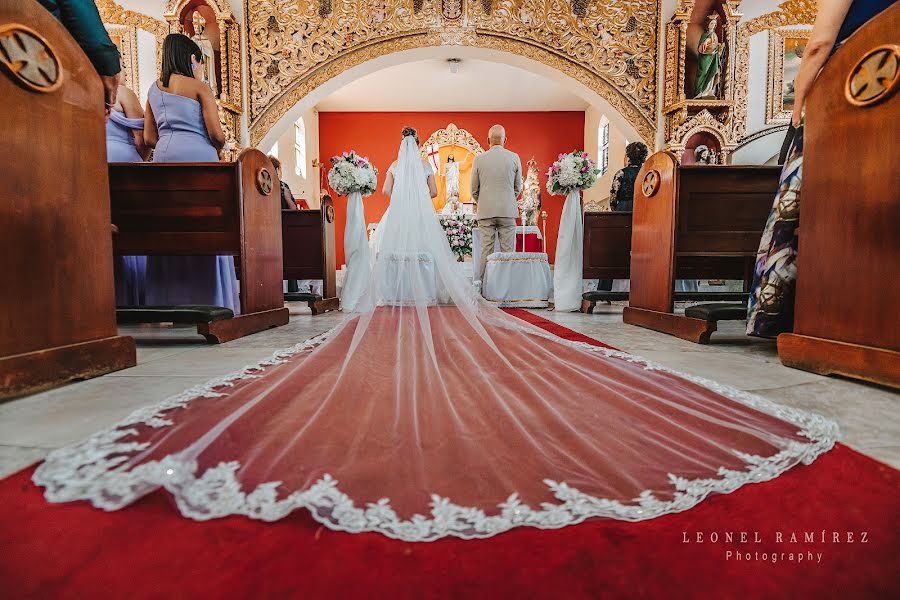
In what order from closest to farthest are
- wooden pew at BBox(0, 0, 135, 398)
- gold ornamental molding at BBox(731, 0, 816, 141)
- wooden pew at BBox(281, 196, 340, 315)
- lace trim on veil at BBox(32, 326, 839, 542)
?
lace trim on veil at BBox(32, 326, 839, 542) → wooden pew at BBox(0, 0, 135, 398) → wooden pew at BBox(281, 196, 340, 315) → gold ornamental molding at BBox(731, 0, 816, 141)

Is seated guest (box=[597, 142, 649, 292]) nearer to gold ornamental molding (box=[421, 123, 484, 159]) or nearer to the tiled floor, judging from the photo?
the tiled floor

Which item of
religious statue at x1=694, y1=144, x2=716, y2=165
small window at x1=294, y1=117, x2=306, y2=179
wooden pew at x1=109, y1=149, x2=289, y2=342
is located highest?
small window at x1=294, y1=117, x2=306, y2=179

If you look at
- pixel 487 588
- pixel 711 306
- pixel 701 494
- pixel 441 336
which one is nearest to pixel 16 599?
pixel 487 588

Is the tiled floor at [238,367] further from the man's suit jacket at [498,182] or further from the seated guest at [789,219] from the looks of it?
the man's suit jacket at [498,182]

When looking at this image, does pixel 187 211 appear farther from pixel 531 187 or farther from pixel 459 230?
pixel 531 187

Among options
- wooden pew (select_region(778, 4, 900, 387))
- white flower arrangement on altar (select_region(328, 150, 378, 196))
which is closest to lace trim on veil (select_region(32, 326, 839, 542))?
wooden pew (select_region(778, 4, 900, 387))

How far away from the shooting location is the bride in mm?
621

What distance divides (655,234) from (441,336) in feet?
5.20

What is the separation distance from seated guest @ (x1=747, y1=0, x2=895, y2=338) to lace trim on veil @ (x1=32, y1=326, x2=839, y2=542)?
1247mm

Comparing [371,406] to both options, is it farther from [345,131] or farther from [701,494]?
[345,131]

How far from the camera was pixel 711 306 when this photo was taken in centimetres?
Answer: 233

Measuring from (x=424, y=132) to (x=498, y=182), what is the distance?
587 cm

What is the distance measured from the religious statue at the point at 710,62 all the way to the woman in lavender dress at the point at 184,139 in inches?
207

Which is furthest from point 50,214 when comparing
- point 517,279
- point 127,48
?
point 127,48
